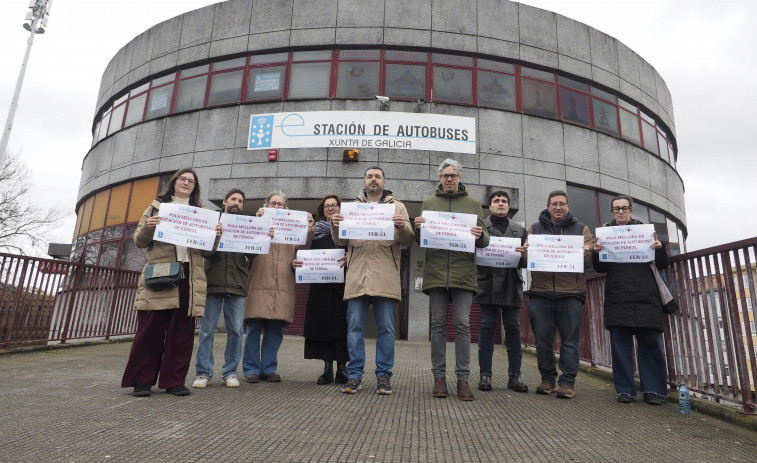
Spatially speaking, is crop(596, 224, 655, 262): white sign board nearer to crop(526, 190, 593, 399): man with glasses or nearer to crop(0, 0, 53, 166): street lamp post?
crop(526, 190, 593, 399): man with glasses

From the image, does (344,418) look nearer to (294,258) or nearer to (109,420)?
(109,420)

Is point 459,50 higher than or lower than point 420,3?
lower

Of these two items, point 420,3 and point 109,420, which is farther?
point 420,3

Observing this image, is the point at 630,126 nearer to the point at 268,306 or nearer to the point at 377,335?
the point at 377,335

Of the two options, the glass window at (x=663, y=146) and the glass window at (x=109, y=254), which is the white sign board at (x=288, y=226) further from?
the glass window at (x=663, y=146)

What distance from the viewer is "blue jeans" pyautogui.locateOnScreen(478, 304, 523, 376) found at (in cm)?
463

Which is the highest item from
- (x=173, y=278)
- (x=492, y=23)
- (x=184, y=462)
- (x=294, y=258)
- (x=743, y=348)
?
(x=492, y=23)

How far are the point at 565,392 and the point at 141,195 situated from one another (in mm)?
14122

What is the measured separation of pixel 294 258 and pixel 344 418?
6.97 feet

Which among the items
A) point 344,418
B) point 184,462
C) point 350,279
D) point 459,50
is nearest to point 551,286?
point 350,279

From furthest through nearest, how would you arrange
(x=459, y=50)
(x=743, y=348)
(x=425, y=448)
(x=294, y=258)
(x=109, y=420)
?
(x=459, y=50), (x=294, y=258), (x=743, y=348), (x=109, y=420), (x=425, y=448)

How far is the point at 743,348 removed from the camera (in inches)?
138

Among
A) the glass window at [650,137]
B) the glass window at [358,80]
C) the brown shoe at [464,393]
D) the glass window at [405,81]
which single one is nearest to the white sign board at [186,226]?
the brown shoe at [464,393]

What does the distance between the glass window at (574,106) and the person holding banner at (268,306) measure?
460 inches
